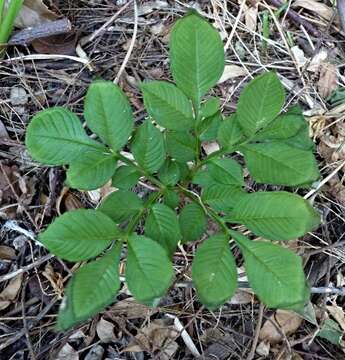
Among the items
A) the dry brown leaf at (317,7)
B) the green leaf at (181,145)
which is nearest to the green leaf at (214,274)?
the green leaf at (181,145)

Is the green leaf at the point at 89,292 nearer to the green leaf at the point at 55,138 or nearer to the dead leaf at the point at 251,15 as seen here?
the green leaf at the point at 55,138

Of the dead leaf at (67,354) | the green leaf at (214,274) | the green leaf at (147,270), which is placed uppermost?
the green leaf at (214,274)

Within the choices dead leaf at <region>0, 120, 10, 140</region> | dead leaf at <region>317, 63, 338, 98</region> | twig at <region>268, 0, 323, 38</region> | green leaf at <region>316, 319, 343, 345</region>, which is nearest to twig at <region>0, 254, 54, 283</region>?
dead leaf at <region>0, 120, 10, 140</region>

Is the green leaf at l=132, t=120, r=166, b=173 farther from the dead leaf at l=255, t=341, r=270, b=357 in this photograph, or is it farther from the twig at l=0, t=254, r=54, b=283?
the dead leaf at l=255, t=341, r=270, b=357

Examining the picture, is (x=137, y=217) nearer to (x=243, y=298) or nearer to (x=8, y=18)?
(x=243, y=298)

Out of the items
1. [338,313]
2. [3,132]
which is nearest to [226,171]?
[338,313]
